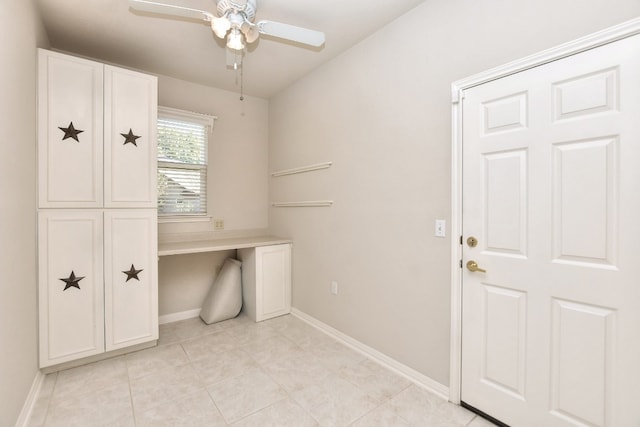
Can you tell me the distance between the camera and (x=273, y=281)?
321cm

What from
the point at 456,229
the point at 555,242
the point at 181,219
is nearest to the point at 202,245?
the point at 181,219

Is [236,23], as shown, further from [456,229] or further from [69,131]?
[456,229]

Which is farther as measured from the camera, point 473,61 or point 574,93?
point 473,61

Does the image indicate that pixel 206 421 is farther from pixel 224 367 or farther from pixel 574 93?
pixel 574 93

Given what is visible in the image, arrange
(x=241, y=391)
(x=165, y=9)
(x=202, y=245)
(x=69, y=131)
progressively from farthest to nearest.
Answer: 1. (x=202, y=245)
2. (x=69, y=131)
3. (x=241, y=391)
4. (x=165, y=9)

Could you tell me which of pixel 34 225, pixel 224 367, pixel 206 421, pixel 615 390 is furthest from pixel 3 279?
pixel 615 390

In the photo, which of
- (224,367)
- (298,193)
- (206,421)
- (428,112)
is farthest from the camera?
(298,193)

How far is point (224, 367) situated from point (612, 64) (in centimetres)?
293

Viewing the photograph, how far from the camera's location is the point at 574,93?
1360 millimetres

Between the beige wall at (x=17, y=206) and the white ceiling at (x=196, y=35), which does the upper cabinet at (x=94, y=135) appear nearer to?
the beige wall at (x=17, y=206)

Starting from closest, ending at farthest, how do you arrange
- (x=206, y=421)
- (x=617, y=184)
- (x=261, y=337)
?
(x=617, y=184) → (x=206, y=421) → (x=261, y=337)

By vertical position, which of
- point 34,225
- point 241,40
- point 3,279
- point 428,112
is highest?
point 241,40

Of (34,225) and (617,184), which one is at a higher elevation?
(617,184)

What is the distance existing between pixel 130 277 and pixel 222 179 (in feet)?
4.89
